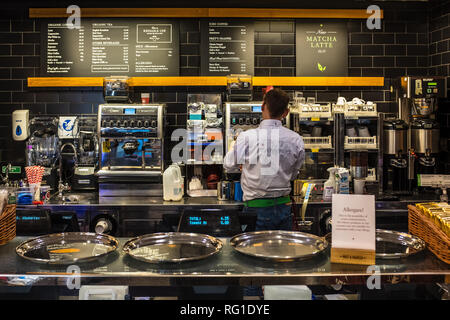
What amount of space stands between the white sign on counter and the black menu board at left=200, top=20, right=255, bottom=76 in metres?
3.46

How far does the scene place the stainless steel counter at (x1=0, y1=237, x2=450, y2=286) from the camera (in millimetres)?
1537

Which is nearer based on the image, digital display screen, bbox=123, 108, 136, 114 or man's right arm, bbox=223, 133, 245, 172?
man's right arm, bbox=223, 133, 245, 172

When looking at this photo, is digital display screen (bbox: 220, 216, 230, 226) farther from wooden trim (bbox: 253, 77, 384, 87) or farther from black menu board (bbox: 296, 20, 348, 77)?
black menu board (bbox: 296, 20, 348, 77)

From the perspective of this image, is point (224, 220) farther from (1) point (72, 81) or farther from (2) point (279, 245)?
(1) point (72, 81)

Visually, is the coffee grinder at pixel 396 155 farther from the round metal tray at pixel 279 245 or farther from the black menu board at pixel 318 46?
the round metal tray at pixel 279 245

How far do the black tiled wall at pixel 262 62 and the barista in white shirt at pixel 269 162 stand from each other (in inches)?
74.2

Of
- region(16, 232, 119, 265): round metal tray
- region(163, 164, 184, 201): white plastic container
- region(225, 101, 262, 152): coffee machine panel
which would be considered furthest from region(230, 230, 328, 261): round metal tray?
region(225, 101, 262, 152): coffee machine panel

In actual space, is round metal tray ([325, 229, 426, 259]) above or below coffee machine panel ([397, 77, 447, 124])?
below

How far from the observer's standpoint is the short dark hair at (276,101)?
306cm

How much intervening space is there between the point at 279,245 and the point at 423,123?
125 inches

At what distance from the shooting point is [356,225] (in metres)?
1.63

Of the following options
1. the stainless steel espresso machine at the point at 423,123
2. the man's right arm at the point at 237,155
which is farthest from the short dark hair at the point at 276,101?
the stainless steel espresso machine at the point at 423,123

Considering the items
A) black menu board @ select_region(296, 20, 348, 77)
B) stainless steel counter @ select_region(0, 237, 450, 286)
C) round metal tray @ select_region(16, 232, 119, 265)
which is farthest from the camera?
black menu board @ select_region(296, 20, 348, 77)

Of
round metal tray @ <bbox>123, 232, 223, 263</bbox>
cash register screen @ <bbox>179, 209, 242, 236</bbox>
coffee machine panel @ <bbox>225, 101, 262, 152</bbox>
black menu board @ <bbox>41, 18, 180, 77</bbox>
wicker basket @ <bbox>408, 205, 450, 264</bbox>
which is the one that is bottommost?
cash register screen @ <bbox>179, 209, 242, 236</bbox>
